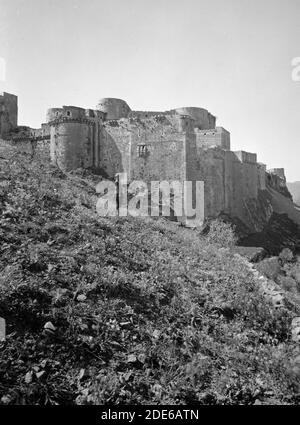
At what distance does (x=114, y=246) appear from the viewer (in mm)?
8484

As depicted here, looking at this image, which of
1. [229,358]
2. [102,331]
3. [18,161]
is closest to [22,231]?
[102,331]

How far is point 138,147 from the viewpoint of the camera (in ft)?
98.2

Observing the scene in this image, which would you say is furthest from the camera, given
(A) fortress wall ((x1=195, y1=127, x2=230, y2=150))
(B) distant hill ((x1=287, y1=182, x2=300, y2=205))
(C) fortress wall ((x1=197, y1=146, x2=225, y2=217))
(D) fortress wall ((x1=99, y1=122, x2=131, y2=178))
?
(B) distant hill ((x1=287, y1=182, x2=300, y2=205))

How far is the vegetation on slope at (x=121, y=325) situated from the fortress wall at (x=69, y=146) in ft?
70.0

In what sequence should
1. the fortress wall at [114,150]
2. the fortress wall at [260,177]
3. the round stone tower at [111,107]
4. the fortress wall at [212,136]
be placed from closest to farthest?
the fortress wall at [114,150]
the fortress wall at [212,136]
the round stone tower at [111,107]
the fortress wall at [260,177]

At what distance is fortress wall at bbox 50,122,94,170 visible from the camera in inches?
1180

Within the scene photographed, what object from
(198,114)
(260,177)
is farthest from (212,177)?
(260,177)

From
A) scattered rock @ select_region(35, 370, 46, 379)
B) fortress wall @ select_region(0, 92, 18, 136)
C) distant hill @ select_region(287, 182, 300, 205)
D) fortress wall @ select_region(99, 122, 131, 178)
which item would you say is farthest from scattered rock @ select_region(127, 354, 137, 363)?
distant hill @ select_region(287, 182, 300, 205)

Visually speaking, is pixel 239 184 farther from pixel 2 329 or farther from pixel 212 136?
pixel 2 329

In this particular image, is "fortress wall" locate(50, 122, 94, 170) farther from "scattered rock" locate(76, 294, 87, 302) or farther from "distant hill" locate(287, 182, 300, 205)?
"distant hill" locate(287, 182, 300, 205)

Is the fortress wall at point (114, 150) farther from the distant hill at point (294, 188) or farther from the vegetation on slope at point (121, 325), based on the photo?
the distant hill at point (294, 188)

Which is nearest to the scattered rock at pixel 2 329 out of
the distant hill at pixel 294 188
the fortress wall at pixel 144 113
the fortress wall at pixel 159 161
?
the fortress wall at pixel 159 161

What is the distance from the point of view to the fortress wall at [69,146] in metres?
30.0

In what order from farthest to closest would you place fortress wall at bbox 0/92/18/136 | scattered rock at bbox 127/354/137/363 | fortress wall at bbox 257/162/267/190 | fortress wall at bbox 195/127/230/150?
1. fortress wall at bbox 257/162/267/190
2. fortress wall at bbox 0/92/18/136
3. fortress wall at bbox 195/127/230/150
4. scattered rock at bbox 127/354/137/363
